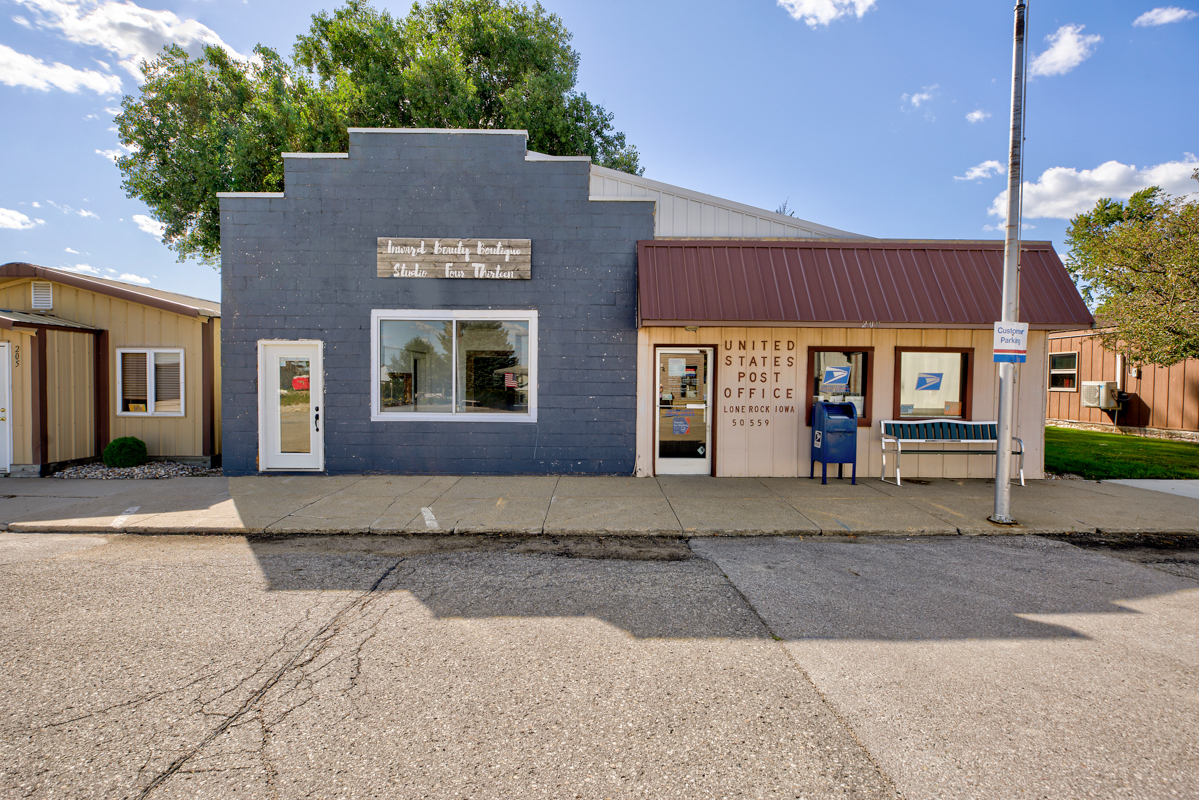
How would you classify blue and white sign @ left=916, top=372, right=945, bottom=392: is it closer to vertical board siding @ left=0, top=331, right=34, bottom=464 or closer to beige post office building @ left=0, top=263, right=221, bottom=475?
beige post office building @ left=0, top=263, right=221, bottom=475

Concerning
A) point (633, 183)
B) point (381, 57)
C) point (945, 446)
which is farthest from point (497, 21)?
point (945, 446)

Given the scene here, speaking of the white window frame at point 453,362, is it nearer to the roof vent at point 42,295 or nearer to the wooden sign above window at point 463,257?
the wooden sign above window at point 463,257

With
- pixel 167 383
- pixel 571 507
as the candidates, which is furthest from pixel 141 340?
pixel 571 507

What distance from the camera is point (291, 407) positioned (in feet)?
33.1

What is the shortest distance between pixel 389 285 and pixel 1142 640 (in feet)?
33.3

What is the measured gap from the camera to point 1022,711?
3.15 metres

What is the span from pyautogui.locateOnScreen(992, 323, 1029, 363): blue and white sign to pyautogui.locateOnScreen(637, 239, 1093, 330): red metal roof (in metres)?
2.17

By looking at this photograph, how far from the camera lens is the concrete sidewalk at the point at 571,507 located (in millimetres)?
6852

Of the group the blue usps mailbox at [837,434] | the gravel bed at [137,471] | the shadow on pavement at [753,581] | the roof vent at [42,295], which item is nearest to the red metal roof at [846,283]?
the blue usps mailbox at [837,434]

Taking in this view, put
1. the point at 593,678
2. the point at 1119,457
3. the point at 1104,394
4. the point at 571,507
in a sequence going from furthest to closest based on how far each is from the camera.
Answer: the point at 1104,394
the point at 1119,457
the point at 571,507
the point at 593,678

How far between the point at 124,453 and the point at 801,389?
41.1 feet

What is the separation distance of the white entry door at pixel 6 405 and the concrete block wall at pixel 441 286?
399 cm

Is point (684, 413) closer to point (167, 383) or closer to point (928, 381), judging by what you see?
point (928, 381)

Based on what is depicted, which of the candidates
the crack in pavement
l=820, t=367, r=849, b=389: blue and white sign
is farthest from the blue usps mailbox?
the crack in pavement
